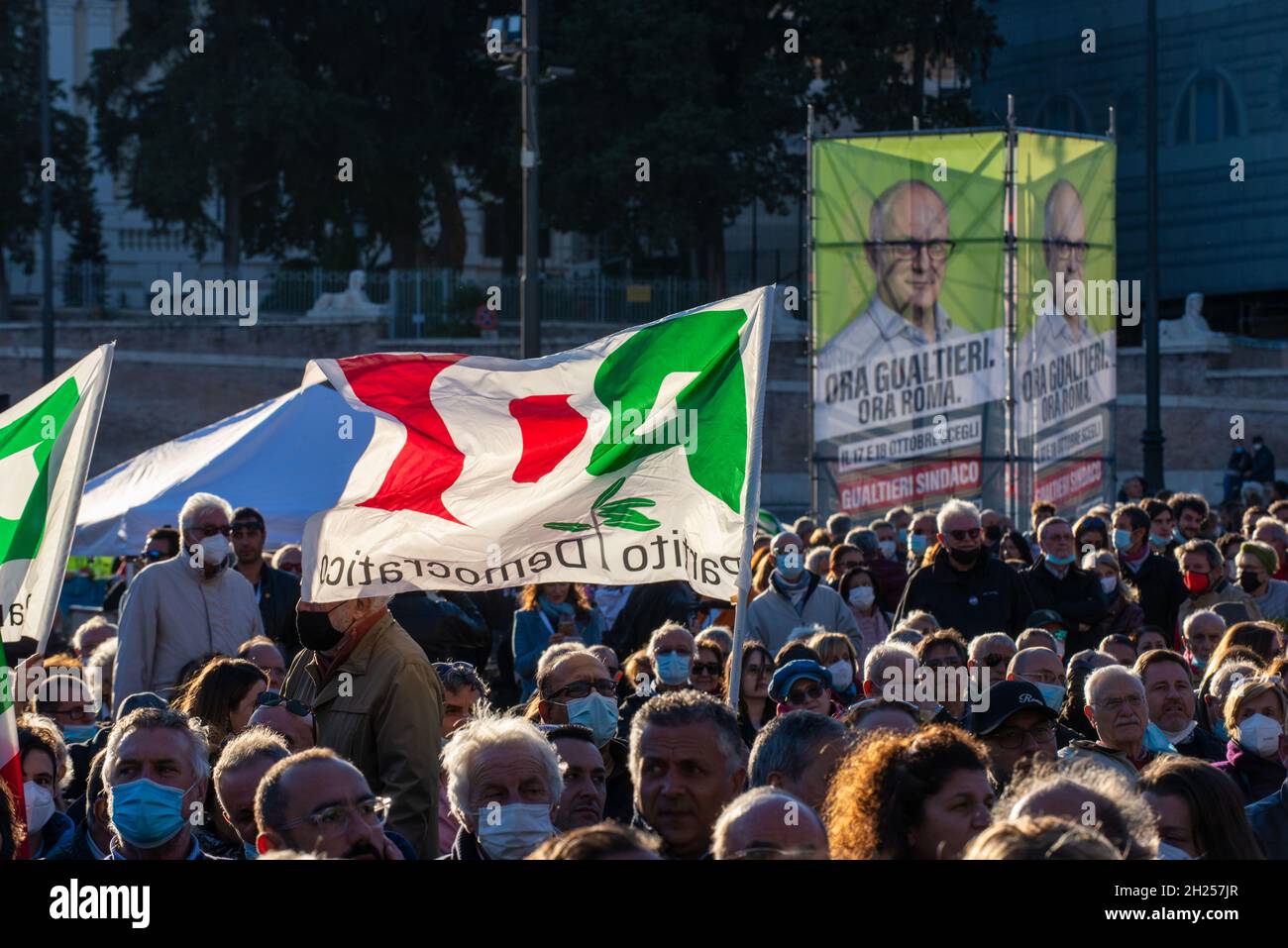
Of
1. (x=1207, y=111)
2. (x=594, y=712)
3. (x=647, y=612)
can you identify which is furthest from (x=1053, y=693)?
(x=1207, y=111)

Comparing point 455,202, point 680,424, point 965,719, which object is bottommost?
point 965,719

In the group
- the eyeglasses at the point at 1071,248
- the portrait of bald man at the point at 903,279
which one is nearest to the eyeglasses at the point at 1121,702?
the portrait of bald man at the point at 903,279

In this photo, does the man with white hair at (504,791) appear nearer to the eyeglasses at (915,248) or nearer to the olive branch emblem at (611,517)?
the olive branch emblem at (611,517)

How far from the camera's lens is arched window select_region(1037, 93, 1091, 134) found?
43.3m

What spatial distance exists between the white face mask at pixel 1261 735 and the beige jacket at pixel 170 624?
3.85 m

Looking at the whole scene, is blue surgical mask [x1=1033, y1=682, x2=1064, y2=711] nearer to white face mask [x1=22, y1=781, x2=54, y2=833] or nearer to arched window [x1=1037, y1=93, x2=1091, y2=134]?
white face mask [x1=22, y1=781, x2=54, y2=833]

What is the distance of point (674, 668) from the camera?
29.5ft

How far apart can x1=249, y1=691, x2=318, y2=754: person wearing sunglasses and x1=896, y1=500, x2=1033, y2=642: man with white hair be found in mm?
4567

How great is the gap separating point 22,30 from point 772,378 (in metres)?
16.0

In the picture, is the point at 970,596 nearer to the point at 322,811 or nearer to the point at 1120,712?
the point at 1120,712

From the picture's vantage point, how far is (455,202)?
4300cm

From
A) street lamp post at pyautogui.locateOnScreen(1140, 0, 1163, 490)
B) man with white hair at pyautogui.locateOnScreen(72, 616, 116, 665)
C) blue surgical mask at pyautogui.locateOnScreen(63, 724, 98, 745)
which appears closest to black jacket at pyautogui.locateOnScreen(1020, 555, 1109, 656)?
man with white hair at pyautogui.locateOnScreen(72, 616, 116, 665)
